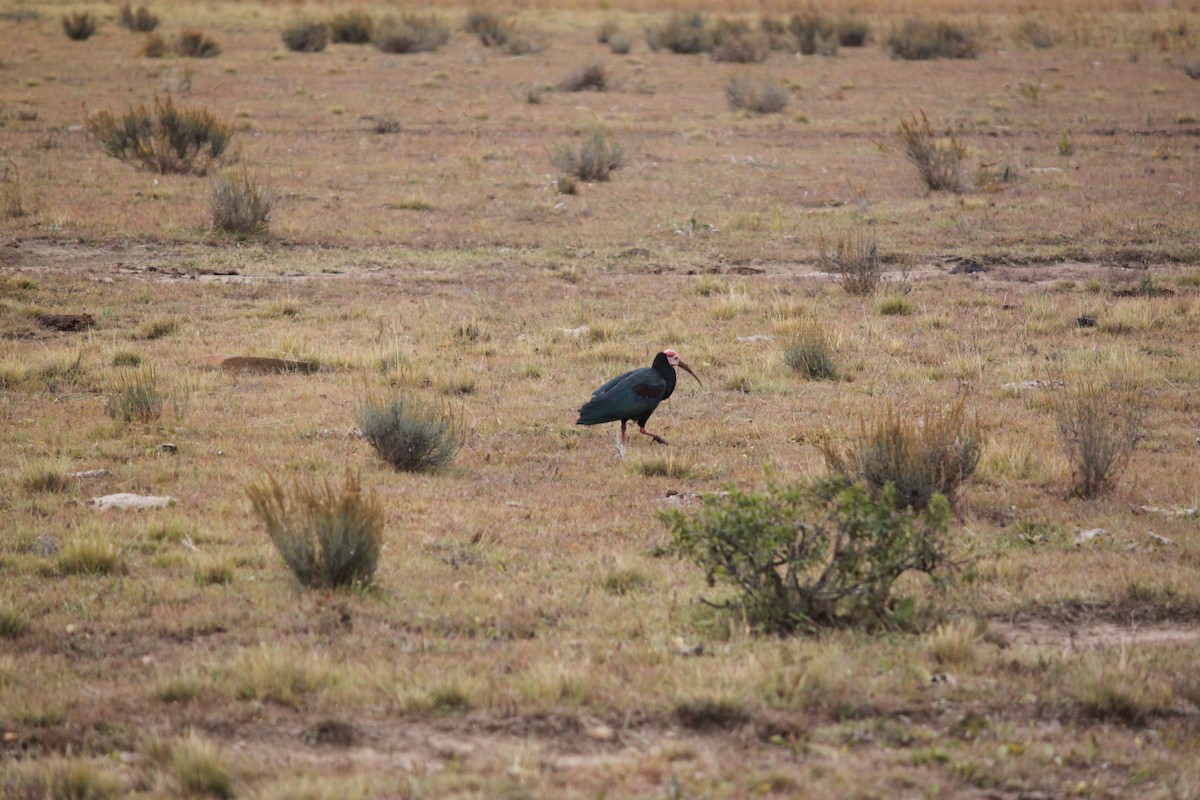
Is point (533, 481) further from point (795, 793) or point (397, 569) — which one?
point (795, 793)

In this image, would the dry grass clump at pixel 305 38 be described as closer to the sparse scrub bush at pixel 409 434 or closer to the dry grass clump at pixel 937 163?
the dry grass clump at pixel 937 163

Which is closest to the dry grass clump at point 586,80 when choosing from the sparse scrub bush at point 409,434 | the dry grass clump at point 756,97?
the dry grass clump at point 756,97

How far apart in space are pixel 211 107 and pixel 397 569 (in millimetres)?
24047

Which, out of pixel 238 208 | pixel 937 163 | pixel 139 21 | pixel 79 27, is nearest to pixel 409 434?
pixel 238 208

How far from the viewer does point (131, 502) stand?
791 centimetres

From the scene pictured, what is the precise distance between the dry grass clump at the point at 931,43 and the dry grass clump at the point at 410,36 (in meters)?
15.5

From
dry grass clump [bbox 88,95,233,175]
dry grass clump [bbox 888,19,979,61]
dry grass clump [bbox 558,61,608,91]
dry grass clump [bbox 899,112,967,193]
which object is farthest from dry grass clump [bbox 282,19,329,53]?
dry grass clump [bbox 899,112,967,193]

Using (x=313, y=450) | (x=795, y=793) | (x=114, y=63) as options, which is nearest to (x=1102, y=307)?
(x=313, y=450)

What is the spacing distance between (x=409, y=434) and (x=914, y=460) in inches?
135

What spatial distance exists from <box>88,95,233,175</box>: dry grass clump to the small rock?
14.8m

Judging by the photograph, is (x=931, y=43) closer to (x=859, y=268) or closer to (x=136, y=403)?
(x=859, y=268)

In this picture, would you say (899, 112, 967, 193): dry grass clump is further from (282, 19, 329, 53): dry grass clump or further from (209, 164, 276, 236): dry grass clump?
(282, 19, 329, 53): dry grass clump

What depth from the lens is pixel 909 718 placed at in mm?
5145

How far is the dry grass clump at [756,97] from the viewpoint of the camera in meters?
30.0
